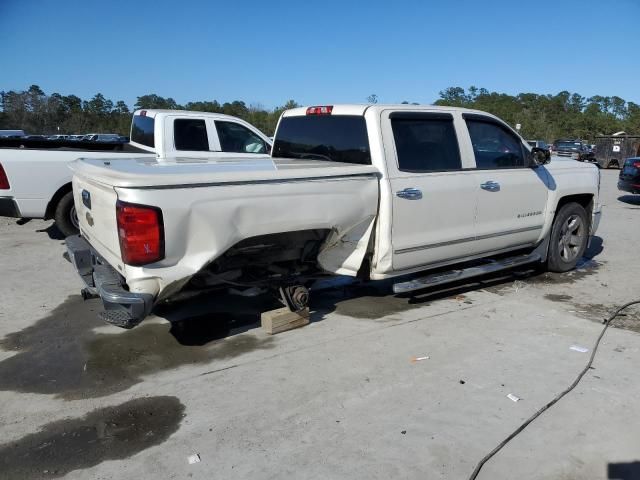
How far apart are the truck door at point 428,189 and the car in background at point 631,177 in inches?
408

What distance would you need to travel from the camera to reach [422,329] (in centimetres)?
477

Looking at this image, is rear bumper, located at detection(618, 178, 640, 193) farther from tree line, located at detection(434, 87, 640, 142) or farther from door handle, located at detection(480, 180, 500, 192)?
tree line, located at detection(434, 87, 640, 142)

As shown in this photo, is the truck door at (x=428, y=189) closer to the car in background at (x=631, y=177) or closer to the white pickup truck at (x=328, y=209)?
the white pickup truck at (x=328, y=209)

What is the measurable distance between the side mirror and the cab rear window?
593 centimetres

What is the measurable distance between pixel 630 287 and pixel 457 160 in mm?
2822

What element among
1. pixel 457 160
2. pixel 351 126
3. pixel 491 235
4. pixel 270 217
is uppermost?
pixel 351 126

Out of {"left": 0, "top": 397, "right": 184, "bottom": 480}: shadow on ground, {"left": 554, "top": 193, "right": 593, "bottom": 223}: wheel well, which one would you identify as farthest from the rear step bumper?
{"left": 554, "top": 193, "right": 593, "bottom": 223}: wheel well

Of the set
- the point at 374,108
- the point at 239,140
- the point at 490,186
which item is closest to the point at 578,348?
the point at 490,186

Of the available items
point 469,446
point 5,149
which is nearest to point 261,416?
point 469,446

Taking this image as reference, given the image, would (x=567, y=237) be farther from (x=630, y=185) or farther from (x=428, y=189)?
(x=630, y=185)

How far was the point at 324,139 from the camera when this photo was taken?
5.23 m

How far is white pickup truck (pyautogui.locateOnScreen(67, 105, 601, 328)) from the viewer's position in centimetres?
354

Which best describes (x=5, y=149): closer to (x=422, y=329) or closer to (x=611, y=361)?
(x=422, y=329)

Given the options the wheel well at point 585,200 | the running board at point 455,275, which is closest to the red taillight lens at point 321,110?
the running board at point 455,275
